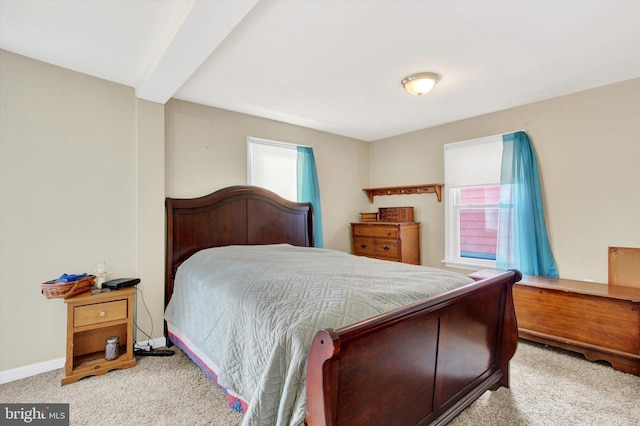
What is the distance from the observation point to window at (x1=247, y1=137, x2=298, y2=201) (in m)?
3.49

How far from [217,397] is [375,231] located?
277 centimetres

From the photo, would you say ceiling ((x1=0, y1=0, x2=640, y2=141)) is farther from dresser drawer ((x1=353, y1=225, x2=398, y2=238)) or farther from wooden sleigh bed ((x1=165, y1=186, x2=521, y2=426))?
dresser drawer ((x1=353, y1=225, x2=398, y2=238))

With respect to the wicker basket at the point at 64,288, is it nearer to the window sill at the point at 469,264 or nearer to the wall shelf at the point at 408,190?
the wall shelf at the point at 408,190

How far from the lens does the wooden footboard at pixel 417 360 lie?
1021 millimetres

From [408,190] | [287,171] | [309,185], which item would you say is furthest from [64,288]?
[408,190]

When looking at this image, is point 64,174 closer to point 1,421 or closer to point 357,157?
point 1,421

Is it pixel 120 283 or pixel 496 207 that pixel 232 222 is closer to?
pixel 120 283

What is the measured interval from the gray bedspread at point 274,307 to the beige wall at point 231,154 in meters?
0.99

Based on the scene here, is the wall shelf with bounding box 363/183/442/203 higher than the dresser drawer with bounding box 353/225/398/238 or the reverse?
higher

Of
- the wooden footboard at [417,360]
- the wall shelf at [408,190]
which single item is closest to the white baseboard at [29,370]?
the wooden footboard at [417,360]

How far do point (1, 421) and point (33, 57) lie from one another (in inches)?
97.1

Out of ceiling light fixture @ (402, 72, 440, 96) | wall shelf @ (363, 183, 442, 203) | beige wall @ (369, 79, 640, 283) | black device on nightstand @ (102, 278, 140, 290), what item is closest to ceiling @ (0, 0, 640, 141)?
ceiling light fixture @ (402, 72, 440, 96)

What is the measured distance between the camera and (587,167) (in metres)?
2.82

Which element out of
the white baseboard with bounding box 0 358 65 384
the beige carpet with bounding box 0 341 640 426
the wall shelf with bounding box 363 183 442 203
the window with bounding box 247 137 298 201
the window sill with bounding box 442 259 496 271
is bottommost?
the beige carpet with bounding box 0 341 640 426
